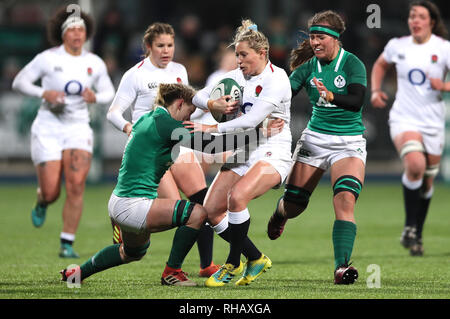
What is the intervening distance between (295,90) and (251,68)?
0.47 m

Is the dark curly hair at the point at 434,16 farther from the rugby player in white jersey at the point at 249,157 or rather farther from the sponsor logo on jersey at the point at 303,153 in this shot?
the rugby player in white jersey at the point at 249,157

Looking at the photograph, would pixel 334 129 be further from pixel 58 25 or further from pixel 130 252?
pixel 58 25

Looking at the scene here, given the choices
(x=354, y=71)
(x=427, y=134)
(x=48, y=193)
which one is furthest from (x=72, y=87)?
(x=427, y=134)

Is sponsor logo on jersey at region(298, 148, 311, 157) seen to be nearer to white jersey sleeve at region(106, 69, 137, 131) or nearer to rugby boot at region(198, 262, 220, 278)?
rugby boot at region(198, 262, 220, 278)

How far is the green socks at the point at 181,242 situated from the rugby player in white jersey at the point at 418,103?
10.7 ft

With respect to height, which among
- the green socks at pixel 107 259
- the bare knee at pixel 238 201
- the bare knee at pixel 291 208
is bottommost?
the green socks at pixel 107 259

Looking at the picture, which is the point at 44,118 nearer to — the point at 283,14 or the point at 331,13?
the point at 331,13

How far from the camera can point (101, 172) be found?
17.1 m

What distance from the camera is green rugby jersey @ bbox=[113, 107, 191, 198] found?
6047 mm

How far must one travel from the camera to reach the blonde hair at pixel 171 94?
618cm

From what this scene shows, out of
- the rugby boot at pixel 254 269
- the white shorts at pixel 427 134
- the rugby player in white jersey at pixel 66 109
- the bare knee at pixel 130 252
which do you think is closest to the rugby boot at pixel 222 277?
the rugby boot at pixel 254 269

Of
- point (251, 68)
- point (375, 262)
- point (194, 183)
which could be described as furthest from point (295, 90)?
point (375, 262)

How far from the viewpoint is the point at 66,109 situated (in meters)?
8.90

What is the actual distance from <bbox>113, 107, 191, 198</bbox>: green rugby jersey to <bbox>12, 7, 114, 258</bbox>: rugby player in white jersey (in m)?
2.75
